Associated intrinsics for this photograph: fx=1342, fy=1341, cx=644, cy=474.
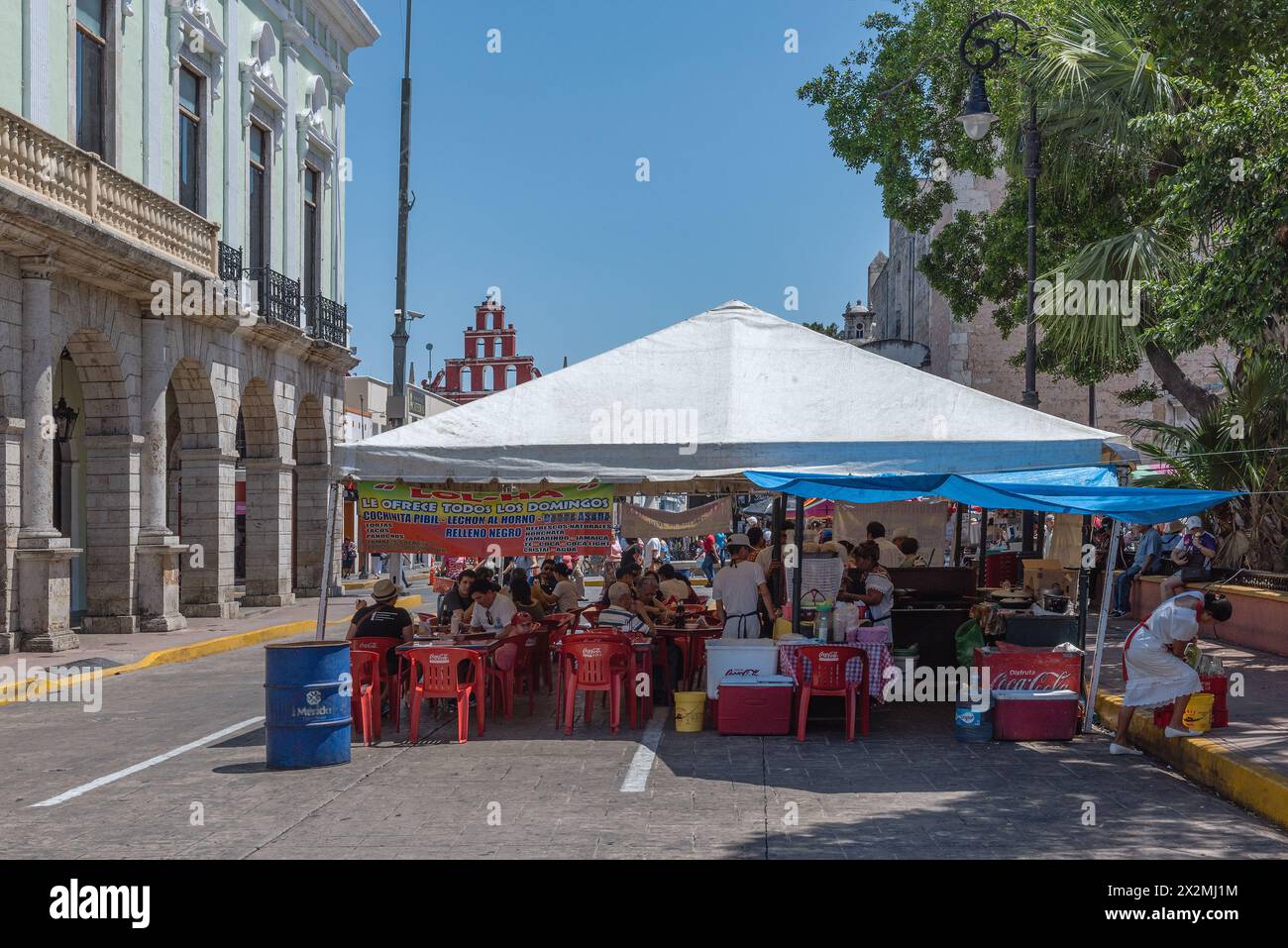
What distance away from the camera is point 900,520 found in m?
22.4

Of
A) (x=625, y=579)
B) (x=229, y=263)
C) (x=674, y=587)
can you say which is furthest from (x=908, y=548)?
(x=229, y=263)

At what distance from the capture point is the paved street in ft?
25.2

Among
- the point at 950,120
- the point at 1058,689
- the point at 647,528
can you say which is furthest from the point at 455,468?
the point at 950,120

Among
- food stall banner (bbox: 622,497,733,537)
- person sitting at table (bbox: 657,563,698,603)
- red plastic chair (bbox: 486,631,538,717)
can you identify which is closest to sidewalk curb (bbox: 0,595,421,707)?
red plastic chair (bbox: 486,631,538,717)

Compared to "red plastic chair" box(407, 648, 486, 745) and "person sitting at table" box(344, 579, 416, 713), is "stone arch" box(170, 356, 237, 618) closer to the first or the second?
"person sitting at table" box(344, 579, 416, 713)

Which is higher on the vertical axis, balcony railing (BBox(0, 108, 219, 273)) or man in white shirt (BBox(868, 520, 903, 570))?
balcony railing (BBox(0, 108, 219, 273))

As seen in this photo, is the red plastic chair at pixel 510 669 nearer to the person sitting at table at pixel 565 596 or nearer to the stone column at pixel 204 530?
the person sitting at table at pixel 565 596

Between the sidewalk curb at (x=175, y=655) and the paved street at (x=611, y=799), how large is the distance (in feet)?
8.56

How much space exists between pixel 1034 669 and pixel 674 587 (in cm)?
635

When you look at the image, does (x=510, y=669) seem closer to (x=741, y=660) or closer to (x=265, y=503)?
(x=741, y=660)

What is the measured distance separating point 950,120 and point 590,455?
760 inches

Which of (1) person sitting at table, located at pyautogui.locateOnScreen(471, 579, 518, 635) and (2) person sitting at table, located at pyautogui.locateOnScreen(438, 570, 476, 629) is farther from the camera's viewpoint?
(2) person sitting at table, located at pyautogui.locateOnScreen(438, 570, 476, 629)

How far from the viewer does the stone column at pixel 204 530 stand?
24.5m

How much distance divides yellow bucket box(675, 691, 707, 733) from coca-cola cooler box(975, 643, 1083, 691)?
8.00 ft
